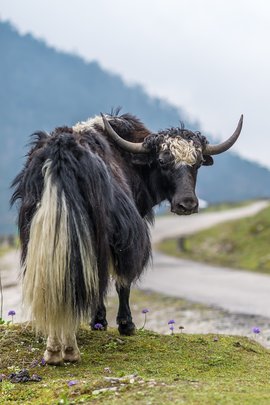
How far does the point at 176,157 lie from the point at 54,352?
200 centimetres

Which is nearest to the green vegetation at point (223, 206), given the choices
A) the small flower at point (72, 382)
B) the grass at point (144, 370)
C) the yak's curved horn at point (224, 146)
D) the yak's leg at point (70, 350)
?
the yak's curved horn at point (224, 146)

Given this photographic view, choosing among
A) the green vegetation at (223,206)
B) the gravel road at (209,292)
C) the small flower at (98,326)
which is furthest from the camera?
the green vegetation at (223,206)

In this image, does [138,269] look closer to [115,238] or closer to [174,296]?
[115,238]

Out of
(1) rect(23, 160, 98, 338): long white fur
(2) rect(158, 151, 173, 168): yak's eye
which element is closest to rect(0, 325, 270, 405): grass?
(1) rect(23, 160, 98, 338): long white fur

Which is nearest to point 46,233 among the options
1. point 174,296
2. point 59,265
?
point 59,265

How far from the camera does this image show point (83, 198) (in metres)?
4.98

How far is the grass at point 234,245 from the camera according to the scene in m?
21.3

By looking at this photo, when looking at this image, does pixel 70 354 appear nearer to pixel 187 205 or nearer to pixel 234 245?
pixel 187 205

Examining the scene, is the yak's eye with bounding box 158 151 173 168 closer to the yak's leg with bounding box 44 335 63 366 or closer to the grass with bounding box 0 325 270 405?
the grass with bounding box 0 325 270 405

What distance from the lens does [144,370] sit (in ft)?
16.6

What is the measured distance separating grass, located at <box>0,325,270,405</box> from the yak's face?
119 centimetres

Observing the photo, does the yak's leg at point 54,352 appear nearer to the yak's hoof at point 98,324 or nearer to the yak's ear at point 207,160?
the yak's hoof at point 98,324

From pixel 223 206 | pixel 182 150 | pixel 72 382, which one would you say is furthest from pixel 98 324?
pixel 223 206

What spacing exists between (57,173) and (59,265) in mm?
634
